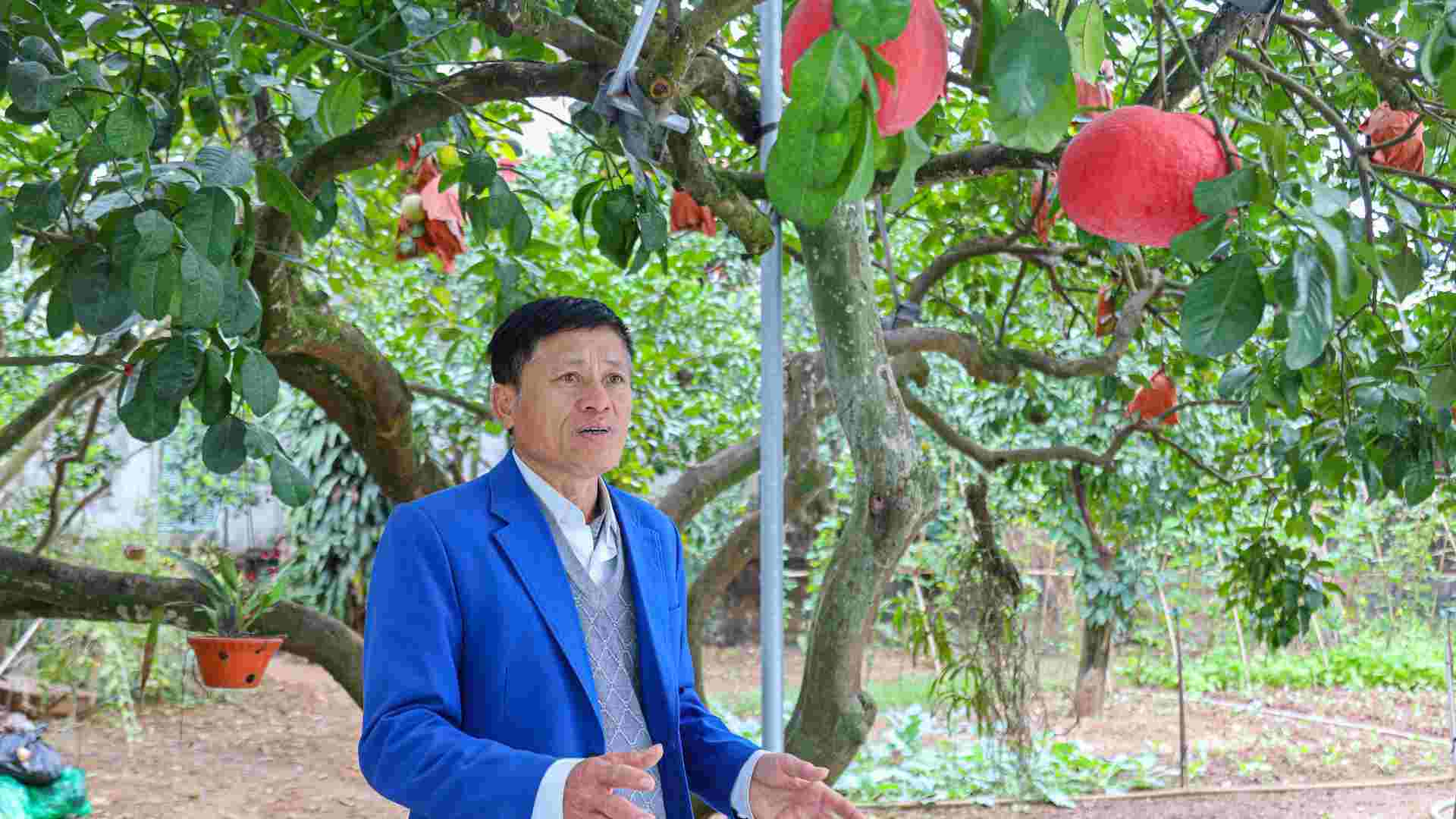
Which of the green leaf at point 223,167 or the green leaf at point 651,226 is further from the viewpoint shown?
the green leaf at point 651,226

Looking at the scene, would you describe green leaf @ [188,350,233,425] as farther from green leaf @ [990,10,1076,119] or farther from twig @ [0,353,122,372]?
green leaf @ [990,10,1076,119]

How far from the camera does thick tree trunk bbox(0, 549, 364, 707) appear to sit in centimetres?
236

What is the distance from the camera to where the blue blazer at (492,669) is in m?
0.98

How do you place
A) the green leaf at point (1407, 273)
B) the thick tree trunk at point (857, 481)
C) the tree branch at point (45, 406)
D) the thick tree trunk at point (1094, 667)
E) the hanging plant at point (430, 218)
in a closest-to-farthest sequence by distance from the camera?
the green leaf at point (1407, 273) < the thick tree trunk at point (857, 481) < the hanging plant at point (430, 218) < the tree branch at point (45, 406) < the thick tree trunk at point (1094, 667)

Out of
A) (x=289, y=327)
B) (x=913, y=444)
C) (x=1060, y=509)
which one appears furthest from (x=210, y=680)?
(x=1060, y=509)

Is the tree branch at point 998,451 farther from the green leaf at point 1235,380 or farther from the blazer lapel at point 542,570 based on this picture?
the blazer lapel at point 542,570

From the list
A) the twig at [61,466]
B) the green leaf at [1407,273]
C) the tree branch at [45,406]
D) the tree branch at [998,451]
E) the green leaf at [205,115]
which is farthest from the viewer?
the tree branch at [998,451]

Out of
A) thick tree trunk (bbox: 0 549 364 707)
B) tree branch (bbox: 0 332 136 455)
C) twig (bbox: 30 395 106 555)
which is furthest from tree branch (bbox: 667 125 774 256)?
twig (bbox: 30 395 106 555)

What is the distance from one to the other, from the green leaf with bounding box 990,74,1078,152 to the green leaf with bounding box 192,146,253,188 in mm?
747

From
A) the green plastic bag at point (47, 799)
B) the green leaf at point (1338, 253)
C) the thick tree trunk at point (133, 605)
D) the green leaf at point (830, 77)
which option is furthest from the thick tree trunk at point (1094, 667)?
the green leaf at point (830, 77)

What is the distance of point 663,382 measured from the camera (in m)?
Answer: 5.19

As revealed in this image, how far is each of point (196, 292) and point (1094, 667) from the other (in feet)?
20.2

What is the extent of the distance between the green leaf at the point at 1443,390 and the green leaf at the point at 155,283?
4.05 feet

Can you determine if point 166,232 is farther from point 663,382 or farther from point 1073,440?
point 1073,440
